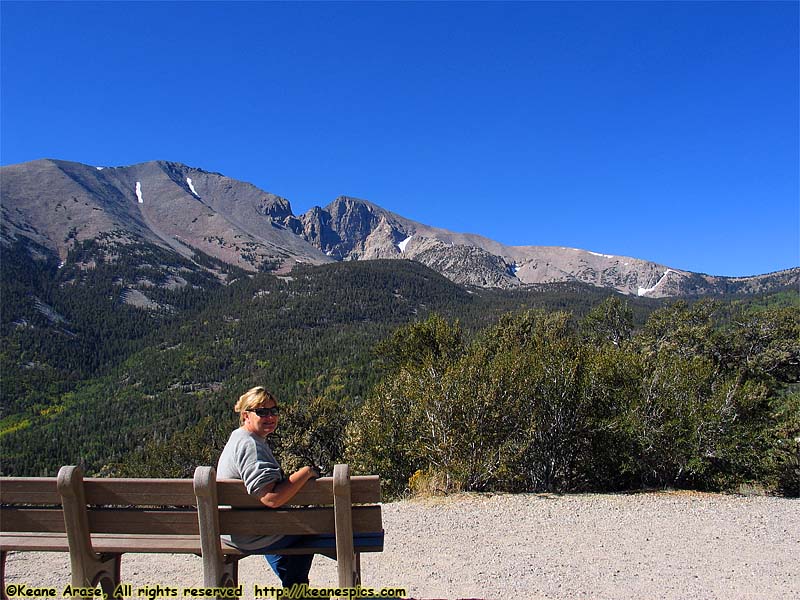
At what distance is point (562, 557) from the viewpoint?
8.17 meters

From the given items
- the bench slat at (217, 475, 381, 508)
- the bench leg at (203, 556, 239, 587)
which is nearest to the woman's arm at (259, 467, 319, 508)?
the bench slat at (217, 475, 381, 508)

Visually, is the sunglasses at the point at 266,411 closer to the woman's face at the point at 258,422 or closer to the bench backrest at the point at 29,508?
the woman's face at the point at 258,422

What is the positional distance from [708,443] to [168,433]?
441ft

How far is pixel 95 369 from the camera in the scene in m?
199

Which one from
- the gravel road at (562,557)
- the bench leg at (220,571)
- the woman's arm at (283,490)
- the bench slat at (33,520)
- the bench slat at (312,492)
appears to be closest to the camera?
the woman's arm at (283,490)

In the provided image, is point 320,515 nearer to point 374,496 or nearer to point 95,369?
point 374,496

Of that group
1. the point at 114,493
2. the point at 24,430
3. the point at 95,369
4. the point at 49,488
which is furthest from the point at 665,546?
the point at 95,369

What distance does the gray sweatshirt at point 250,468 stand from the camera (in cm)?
440

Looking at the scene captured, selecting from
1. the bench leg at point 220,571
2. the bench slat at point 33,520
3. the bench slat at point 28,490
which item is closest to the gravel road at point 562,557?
the bench leg at point 220,571

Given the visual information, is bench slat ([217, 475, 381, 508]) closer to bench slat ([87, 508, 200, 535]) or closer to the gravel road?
bench slat ([87, 508, 200, 535])

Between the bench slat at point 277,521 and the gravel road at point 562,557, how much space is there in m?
3.05

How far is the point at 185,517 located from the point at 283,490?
1.09 meters

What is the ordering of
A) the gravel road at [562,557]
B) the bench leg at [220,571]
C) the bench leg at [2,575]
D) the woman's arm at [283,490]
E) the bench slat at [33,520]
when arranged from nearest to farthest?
1. the woman's arm at [283,490]
2. the bench leg at [220,571]
3. the bench slat at [33,520]
4. the bench leg at [2,575]
5. the gravel road at [562,557]

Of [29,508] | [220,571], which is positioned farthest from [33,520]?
[220,571]
